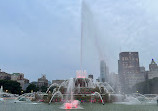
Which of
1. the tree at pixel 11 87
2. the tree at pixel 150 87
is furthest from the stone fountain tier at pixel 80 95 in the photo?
the tree at pixel 150 87

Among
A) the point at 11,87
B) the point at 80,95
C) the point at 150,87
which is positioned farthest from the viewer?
the point at 150,87

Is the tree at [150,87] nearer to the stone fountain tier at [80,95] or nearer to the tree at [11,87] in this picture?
the stone fountain tier at [80,95]

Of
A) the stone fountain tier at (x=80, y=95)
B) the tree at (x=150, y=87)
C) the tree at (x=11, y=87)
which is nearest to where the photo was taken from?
the stone fountain tier at (x=80, y=95)

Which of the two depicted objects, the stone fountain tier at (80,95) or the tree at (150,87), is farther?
the tree at (150,87)

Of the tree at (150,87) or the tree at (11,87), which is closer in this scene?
the tree at (11,87)

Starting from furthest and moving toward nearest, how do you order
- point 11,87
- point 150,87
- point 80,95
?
point 150,87, point 11,87, point 80,95

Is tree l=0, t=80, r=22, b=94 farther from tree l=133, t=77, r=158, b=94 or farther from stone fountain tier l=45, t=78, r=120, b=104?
tree l=133, t=77, r=158, b=94

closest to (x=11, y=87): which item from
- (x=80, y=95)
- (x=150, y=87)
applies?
(x=80, y=95)

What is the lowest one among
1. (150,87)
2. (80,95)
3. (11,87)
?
(11,87)

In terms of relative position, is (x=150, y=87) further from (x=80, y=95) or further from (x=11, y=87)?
(x=80, y=95)

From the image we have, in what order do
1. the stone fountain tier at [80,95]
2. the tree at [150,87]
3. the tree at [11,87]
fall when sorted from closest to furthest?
the stone fountain tier at [80,95], the tree at [11,87], the tree at [150,87]

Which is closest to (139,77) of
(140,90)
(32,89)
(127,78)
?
(127,78)

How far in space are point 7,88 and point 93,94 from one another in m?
80.0

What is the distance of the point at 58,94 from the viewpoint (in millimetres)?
31969
